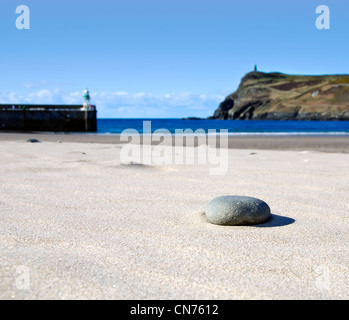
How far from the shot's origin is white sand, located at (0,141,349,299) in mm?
2432

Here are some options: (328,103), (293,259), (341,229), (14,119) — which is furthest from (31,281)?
(328,103)

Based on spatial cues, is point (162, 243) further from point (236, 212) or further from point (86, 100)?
point (86, 100)

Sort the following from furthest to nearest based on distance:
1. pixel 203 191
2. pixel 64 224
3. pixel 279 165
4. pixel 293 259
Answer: pixel 279 165 → pixel 203 191 → pixel 64 224 → pixel 293 259

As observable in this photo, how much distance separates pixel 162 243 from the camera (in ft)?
10.7

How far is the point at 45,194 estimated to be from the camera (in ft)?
17.2

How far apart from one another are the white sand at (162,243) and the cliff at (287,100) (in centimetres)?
11214

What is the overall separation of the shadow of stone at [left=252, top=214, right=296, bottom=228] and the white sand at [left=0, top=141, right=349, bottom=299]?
10 mm

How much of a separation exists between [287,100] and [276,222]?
436 ft

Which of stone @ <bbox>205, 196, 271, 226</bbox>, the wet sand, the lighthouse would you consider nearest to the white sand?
stone @ <bbox>205, 196, 271, 226</bbox>

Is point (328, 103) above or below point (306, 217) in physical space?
above

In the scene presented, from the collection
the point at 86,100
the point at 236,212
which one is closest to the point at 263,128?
the point at 86,100

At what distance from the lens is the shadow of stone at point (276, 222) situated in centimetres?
390

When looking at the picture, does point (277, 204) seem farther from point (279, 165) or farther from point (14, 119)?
point (14, 119)

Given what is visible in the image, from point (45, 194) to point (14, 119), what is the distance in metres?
37.1
